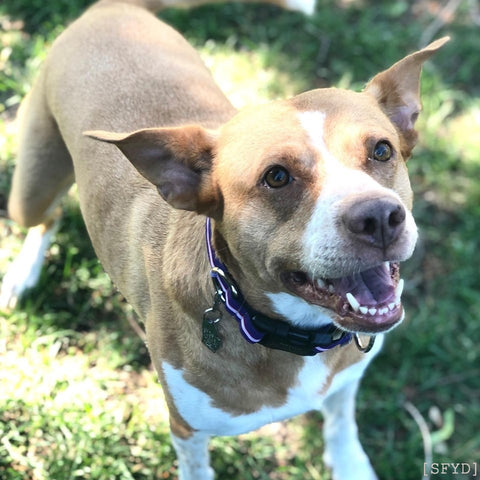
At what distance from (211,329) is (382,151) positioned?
992mm

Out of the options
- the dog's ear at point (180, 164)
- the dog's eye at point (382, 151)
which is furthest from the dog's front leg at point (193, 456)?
the dog's eye at point (382, 151)

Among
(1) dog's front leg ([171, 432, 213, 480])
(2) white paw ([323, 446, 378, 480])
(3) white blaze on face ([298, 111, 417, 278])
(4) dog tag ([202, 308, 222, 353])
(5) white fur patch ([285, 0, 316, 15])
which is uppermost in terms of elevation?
(3) white blaze on face ([298, 111, 417, 278])

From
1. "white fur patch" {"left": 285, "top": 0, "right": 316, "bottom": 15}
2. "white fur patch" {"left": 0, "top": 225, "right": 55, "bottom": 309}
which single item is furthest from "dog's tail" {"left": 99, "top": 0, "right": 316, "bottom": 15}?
"white fur patch" {"left": 0, "top": 225, "right": 55, "bottom": 309}

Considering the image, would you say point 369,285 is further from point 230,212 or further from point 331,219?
point 230,212

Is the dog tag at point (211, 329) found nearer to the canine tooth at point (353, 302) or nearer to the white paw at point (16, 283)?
the canine tooth at point (353, 302)

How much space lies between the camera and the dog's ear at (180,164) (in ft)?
8.59

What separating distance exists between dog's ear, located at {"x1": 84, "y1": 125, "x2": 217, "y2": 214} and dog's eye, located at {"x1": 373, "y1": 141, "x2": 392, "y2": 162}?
65cm

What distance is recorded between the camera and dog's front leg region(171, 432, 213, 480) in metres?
3.32

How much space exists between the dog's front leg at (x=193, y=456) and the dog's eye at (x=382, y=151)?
1.57 m

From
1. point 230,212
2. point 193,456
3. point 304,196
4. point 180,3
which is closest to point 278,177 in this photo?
point 304,196

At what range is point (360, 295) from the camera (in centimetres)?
256

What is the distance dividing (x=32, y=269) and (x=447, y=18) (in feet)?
13.4

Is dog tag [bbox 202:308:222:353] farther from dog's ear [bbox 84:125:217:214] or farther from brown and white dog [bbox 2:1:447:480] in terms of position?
dog's ear [bbox 84:125:217:214]

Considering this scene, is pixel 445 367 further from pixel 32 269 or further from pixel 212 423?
pixel 32 269
